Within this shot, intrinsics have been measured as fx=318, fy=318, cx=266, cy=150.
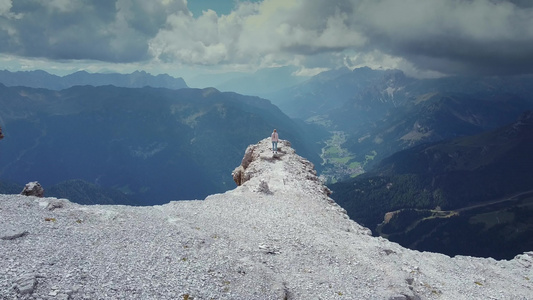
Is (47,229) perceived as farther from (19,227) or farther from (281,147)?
(281,147)

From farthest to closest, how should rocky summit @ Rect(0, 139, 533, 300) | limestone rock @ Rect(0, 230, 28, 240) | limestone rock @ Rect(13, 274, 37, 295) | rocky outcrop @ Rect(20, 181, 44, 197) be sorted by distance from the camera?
rocky outcrop @ Rect(20, 181, 44, 197) → limestone rock @ Rect(0, 230, 28, 240) → rocky summit @ Rect(0, 139, 533, 300) → limestone rock @ Rect(13, 274, 37, 295)

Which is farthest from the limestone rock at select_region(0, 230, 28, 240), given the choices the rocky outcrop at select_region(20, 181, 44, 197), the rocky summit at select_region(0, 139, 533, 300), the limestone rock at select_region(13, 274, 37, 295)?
the rocky outcrop at select_region(20, 181, 44, 197)

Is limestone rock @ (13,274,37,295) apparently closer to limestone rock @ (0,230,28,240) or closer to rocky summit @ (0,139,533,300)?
rocky summit @ (0,139,533,300)

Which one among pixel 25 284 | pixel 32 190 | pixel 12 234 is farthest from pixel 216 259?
pixel 32 190

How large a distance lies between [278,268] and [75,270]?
42.0 feet

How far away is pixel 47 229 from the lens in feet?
71.4

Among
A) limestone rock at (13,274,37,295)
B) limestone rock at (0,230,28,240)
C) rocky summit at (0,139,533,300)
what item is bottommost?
rocky summit at (0,139,533,300)

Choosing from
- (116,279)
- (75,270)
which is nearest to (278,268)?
(116,279)

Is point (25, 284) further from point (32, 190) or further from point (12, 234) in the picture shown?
point (32, 190)

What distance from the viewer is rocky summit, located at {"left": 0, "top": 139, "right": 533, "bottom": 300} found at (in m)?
17.7

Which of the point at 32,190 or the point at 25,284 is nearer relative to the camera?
the point at 25,284

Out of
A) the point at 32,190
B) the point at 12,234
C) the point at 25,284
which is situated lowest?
the point at 32,190

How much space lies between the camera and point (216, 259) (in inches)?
856

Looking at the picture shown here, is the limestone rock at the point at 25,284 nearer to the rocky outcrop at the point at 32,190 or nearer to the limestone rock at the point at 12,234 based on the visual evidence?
the limestone rock at the point at 12,234
